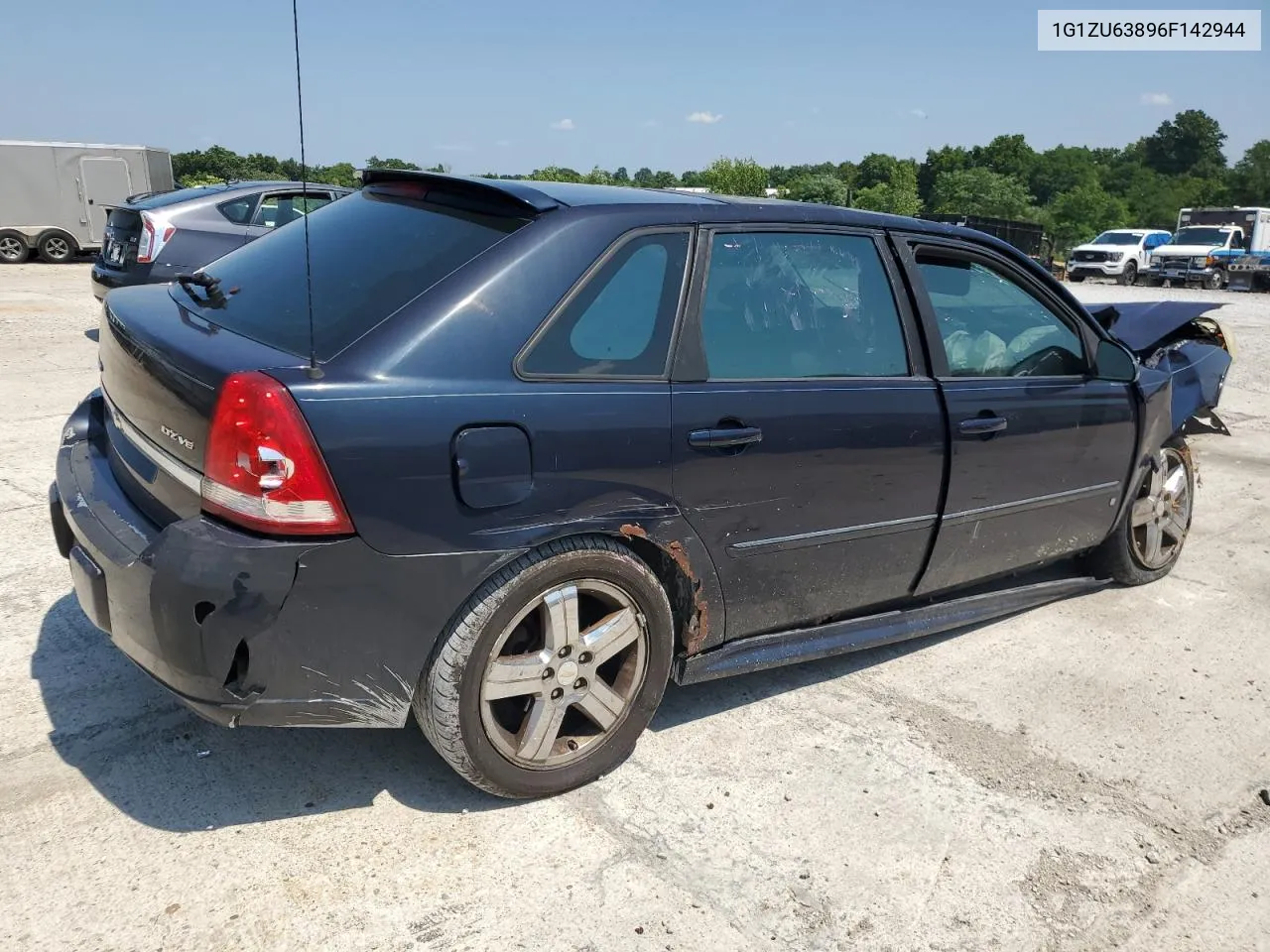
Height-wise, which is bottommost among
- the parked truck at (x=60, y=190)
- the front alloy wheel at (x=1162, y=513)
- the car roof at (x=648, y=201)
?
the front alloy wheel at (x=1162, y=513)

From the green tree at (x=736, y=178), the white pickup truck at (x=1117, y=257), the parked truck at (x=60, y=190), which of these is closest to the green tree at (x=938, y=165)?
the green tree at (x=736, y=178)

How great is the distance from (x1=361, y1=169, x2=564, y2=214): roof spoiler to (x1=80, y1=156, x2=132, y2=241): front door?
775 inches

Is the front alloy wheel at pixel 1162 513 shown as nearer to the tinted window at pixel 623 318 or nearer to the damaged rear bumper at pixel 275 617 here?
the tinted window at pixel 623 318

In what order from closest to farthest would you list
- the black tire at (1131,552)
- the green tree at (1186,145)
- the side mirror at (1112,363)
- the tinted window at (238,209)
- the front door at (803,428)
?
the front door at (803,428), the side mirror at (1112,363), the black tire at (1131,552), the tinted window at (238,209), the green tree at (1186,145)

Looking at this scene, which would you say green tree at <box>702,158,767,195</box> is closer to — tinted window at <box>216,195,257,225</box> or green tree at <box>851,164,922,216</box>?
green tree at <box>851,164,922,216</box>

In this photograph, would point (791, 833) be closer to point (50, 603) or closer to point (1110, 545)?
point (1110, 545)

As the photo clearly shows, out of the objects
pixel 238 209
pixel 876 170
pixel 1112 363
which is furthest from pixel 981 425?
→ pixel 876 170

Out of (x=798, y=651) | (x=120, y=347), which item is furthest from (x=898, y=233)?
(x=120, y=347)

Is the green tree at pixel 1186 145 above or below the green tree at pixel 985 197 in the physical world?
above

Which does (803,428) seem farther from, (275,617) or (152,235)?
(152,235)

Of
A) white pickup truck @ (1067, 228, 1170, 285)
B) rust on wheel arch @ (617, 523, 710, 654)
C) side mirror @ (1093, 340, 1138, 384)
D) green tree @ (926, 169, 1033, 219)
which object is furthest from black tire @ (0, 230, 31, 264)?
green tree @ (926, 169, 1033, 219)

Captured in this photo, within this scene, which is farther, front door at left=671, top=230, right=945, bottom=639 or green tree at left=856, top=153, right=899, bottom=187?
green tree at left=856, top=153, right=899, bottom=187

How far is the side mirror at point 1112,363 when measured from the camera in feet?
13.1

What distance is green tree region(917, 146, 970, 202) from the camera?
8088cm
